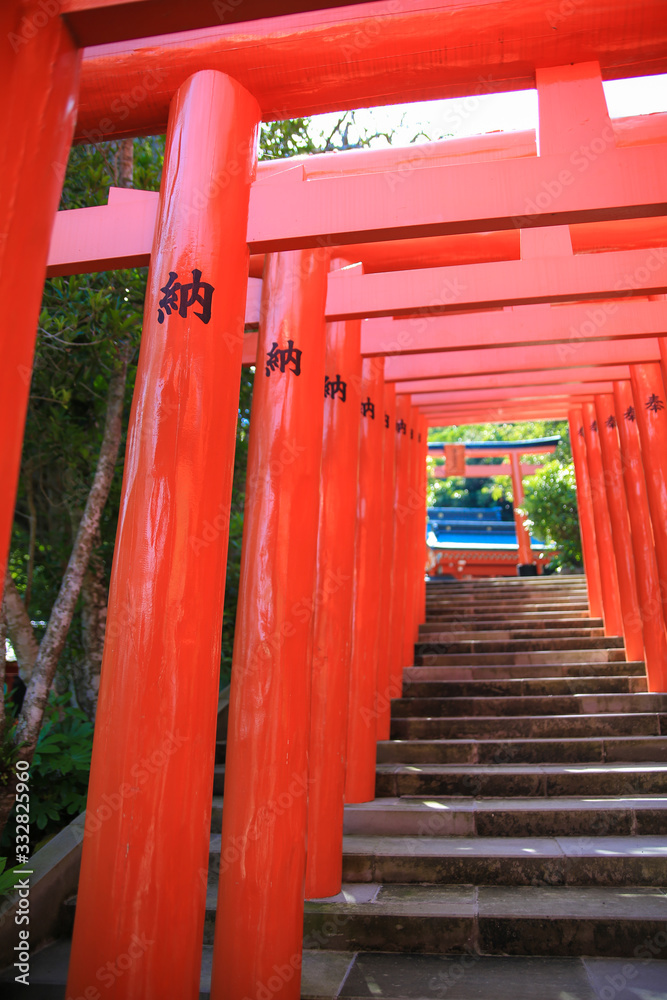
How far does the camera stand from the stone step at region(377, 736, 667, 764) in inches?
211

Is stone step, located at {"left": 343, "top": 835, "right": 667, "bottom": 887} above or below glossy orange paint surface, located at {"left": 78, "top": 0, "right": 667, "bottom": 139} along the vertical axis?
below

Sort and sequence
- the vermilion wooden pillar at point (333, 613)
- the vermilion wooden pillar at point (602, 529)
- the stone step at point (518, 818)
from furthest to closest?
1. the vermilion wooden pillar at point (602, 529)
2. the stone step at point (518, 818)
3. the vermilion wooden pillar at point (333, 613)

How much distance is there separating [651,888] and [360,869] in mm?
1640

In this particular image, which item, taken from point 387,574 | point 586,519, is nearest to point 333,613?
point 387,574

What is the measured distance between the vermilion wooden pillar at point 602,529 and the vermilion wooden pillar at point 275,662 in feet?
18.2

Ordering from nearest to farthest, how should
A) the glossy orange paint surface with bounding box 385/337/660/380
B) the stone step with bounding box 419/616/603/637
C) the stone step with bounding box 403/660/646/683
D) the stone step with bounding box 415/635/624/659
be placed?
the glossy orange paint surface with bounding box 385/337/660/380 → the stone step with bounding box 403/660/646/683 → the stone step with bounding box 415/635/624/659 → the stone step with bounding box 419/616/603/637

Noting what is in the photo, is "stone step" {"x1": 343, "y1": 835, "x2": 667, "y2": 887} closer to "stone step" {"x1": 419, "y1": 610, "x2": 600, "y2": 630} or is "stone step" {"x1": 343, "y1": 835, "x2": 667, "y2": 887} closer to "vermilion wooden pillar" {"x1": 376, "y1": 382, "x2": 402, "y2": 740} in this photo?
"vermilion wooden pillar" {"x1": 376, "y1": 382, "x2": 402, "y2": 740}

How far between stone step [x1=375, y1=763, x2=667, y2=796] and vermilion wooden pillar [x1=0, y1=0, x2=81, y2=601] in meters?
4.37

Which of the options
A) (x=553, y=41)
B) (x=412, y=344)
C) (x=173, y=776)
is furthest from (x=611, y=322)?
(x=173, y=776)

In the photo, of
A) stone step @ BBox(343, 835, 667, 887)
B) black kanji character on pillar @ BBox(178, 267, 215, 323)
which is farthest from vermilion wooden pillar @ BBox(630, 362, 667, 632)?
black kanji character on pillar @ BBox(178, 267, 215, 323)

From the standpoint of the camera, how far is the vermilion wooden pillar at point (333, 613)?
159 inches

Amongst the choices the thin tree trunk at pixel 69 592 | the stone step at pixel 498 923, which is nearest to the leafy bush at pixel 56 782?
the thin tree trunk at pixel 69 592

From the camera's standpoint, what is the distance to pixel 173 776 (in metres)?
2.32

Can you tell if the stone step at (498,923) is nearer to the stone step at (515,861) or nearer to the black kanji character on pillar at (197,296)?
the stone step at (515,861)
